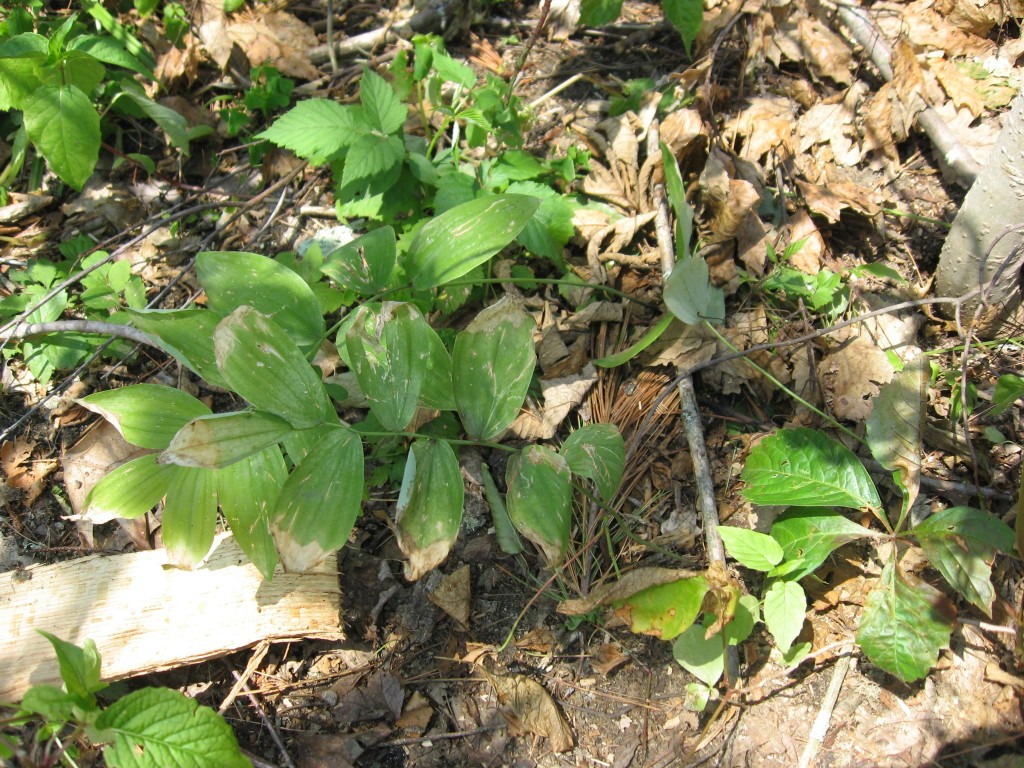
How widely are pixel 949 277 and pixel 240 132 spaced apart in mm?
2526

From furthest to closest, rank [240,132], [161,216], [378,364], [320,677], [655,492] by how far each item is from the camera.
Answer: [240,132], [161,216], [655,492], [320,677], [378,364]

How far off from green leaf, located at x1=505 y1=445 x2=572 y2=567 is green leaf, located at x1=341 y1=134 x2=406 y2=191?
1.05 m

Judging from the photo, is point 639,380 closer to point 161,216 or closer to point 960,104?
point 960,104

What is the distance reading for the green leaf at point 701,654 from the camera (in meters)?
1.51

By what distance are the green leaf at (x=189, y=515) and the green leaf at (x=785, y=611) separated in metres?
1.25

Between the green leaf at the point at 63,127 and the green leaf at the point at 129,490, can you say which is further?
the green leaf at the point at 63,127

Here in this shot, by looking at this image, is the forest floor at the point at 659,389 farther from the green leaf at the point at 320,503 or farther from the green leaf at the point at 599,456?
the green leaf at the point at 320,503

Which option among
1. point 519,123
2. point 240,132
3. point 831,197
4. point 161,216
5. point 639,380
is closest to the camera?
point 639,380

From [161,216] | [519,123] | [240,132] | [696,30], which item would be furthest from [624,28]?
[161,216]

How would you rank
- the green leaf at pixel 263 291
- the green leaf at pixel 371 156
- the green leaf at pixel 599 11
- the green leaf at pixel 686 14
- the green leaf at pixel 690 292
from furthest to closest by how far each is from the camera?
1. the green leaf at pixel 599 11
2. the green leaf at pixel 686 14
3. the green leaf at pixel 371 156
4. the green leaf at pixel 690 292
5. the green leaf at pixel 263 291

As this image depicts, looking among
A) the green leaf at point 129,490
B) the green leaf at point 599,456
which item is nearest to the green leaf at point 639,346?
the green leaf at point 599,456

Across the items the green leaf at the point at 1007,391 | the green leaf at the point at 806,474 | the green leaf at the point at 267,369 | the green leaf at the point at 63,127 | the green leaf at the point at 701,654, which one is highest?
the green leaf at the point at 63,127

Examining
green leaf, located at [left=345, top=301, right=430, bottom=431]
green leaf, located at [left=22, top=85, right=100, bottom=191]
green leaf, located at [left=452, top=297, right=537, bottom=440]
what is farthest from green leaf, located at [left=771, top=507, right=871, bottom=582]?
green leaf, located at [left=22, top=85, right=100, bottom=191]

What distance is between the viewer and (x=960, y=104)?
227cm
